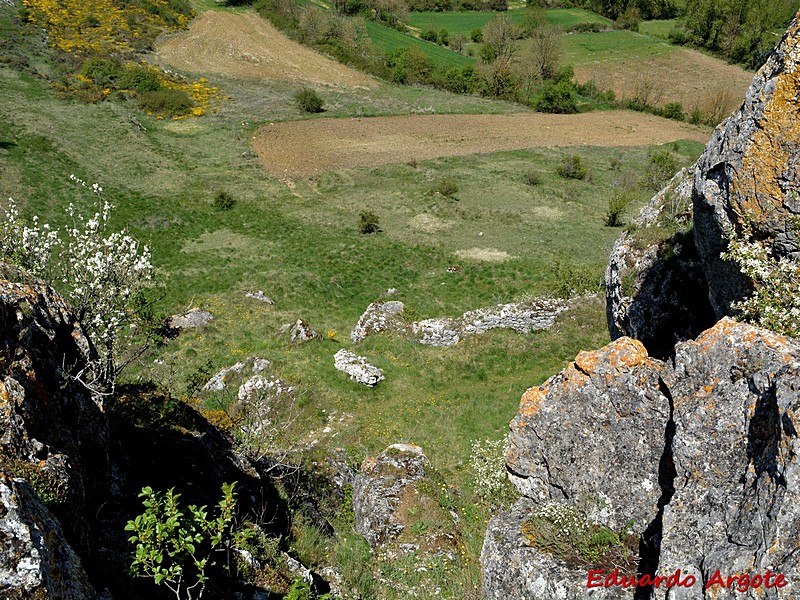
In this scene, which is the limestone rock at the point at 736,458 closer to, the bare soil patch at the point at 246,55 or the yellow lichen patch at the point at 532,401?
the yellow lichen patch at the point at 532,401

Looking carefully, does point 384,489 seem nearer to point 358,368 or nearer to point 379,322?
point 358,368

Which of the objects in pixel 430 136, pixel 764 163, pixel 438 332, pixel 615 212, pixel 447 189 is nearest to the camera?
pixel 764 163

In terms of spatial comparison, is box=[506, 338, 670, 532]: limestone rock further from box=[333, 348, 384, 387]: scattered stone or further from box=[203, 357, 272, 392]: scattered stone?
box=[203, 357, 272, 392]: scattered stone

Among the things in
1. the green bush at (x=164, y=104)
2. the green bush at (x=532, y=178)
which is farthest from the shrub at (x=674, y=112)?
the green bush at (x=164, y=104)

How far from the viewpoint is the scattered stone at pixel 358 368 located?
80.3 feet

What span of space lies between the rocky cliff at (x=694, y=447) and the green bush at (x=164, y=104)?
6925 cm

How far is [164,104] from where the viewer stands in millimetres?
70438

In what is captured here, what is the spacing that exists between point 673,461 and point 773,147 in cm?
630

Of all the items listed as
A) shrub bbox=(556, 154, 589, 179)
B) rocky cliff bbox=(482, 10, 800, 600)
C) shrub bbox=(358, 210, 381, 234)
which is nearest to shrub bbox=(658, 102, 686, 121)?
shrub bbox=(556, 154, 589, 179)

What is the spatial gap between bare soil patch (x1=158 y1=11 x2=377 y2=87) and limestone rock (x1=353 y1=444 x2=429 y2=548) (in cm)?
7910

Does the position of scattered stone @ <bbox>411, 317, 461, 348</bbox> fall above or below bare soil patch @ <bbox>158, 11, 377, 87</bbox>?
below

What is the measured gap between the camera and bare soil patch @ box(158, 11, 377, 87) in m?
86.2

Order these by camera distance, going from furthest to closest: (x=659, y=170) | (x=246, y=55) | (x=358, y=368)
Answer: (x=246, y=55) < (x=659, y=170) < (x=358, y=368)

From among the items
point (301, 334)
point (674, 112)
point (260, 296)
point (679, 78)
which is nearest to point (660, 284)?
point (301, 334)
